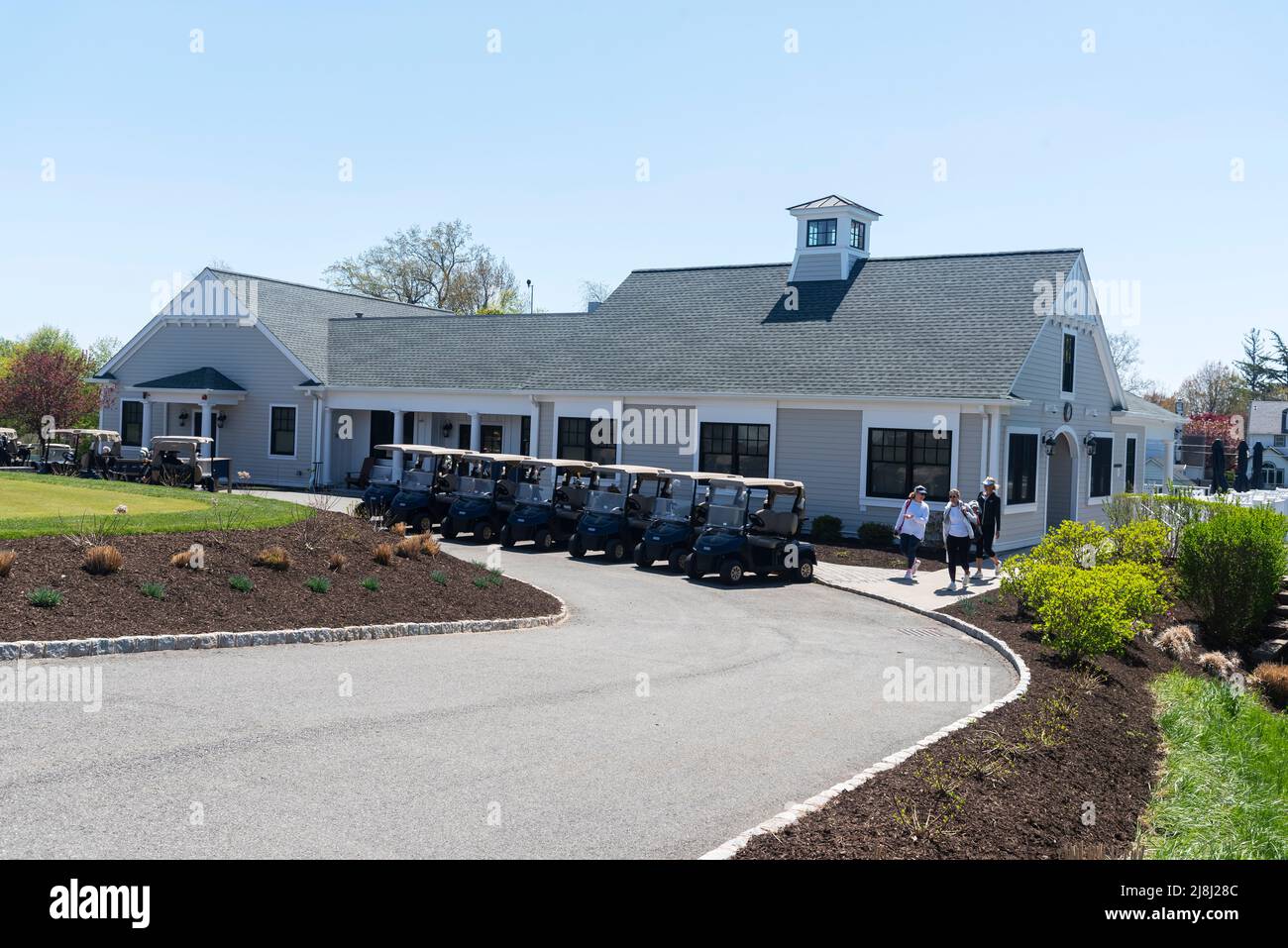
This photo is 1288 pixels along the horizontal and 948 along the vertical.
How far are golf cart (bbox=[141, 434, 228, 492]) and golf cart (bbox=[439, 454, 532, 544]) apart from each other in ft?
29.1

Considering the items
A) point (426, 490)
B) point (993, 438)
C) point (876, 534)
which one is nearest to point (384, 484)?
point (426, 490)

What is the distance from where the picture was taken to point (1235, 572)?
1761 centimetres

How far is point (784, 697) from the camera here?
11.3 metres

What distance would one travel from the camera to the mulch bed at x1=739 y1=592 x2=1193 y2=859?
6883 mm

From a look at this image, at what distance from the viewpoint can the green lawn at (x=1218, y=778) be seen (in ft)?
25.8

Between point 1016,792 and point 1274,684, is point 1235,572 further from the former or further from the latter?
point 1016,792

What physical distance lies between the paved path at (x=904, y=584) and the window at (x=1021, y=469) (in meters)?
4.24

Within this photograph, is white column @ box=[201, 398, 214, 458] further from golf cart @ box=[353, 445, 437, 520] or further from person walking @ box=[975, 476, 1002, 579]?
person walking @ box=[975, 476, 1002, 579]

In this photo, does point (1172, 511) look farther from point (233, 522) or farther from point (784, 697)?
point (233, 522)

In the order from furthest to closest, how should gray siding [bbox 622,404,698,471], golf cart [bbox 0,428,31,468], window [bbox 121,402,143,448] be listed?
window [bbox 121,402,143,448] → golf cart [bbox 0,428,31,468] → gray siding [bbox 622,404,698,471]

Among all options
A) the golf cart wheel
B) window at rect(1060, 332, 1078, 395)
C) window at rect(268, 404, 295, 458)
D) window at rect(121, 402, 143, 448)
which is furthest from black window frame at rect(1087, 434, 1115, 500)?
window at rect(121, 402, 143, 448)

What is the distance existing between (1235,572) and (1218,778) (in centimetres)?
920

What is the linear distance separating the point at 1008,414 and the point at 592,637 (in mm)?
14603

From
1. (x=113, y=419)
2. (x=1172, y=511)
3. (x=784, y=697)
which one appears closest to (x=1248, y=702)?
(x=784, y=697)
